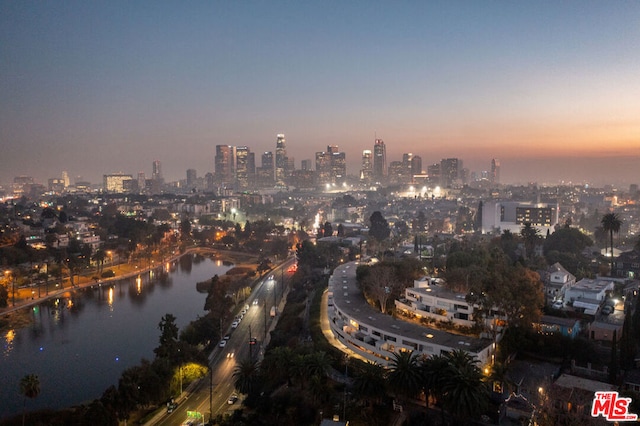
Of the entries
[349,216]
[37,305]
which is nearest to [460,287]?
[37,305]

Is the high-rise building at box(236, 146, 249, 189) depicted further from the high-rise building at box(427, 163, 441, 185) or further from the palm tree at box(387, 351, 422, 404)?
the palm tree at box(387, 351, 422, 404)

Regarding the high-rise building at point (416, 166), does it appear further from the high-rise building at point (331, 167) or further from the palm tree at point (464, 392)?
the palm tree at point (464, 392)

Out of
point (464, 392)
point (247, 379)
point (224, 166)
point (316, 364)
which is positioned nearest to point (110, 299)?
point (247, 379)

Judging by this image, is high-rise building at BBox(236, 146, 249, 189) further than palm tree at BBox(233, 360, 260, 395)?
Yes

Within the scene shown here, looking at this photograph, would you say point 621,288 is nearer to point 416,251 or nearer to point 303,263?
point 416,251

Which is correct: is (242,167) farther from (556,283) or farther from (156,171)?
(556,283)

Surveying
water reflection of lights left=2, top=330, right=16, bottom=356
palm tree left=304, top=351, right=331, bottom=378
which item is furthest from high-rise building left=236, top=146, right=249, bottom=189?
palm tree left=304, top=351, right=331, bottom=378
